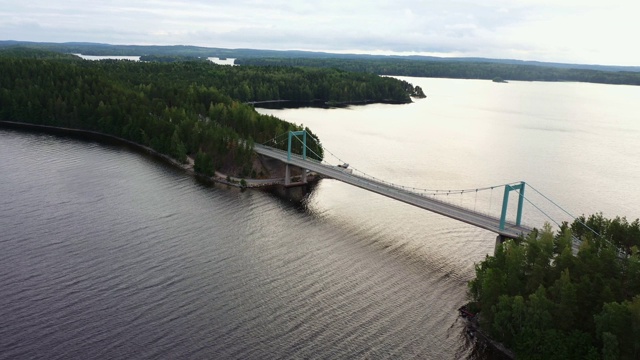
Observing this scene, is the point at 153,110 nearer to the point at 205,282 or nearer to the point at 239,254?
the point at 239,254

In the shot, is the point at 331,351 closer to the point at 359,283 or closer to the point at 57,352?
the point at 359,283

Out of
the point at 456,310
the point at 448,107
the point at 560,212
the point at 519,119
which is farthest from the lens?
the point at 448,107

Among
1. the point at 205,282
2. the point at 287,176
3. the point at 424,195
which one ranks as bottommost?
the point at 205,282

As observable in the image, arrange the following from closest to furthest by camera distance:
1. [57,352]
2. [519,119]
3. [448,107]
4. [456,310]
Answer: [57,352], [456,310], [519,119], [448,107]

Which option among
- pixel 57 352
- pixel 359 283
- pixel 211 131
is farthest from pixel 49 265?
pixel 211 131

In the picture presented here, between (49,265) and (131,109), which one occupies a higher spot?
(131,109)

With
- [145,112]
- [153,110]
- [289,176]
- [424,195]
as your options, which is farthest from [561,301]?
[153,110]

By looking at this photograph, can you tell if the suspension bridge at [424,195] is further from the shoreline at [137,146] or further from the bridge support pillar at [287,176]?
the shoreline at [137,146]
